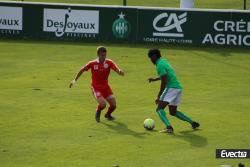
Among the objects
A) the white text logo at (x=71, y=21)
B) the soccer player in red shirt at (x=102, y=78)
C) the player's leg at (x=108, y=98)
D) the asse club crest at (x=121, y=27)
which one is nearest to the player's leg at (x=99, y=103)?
the soccer player in red shirt at (x=102, y=78)

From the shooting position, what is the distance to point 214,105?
21.6 m

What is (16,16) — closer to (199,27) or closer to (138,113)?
(199,27)

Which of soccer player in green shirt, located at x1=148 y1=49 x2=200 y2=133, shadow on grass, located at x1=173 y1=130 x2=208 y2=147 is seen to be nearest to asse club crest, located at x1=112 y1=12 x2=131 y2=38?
soccer player in green shirt, located at x1=148 y1=49 x2=200 y2=133

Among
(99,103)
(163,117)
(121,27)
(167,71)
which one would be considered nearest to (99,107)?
(99,103)

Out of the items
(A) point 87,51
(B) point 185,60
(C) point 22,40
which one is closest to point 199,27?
(B) point 185,60

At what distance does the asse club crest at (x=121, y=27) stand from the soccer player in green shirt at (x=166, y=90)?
14.9 meters

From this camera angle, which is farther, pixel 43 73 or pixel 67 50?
pixel 67 50

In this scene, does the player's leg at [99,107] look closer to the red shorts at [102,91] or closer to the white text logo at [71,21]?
the red shorts at [102,91]

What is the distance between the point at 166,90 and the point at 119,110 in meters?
2.95

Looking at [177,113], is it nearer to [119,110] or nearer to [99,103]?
[99,103]

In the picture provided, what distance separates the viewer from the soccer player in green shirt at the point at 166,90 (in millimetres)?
18016

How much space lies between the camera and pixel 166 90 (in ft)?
60.2

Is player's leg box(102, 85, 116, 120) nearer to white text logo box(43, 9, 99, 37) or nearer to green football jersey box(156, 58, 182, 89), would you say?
green football jersey box(156, 58, 182, 89)

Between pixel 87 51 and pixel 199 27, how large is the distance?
16.7ft
